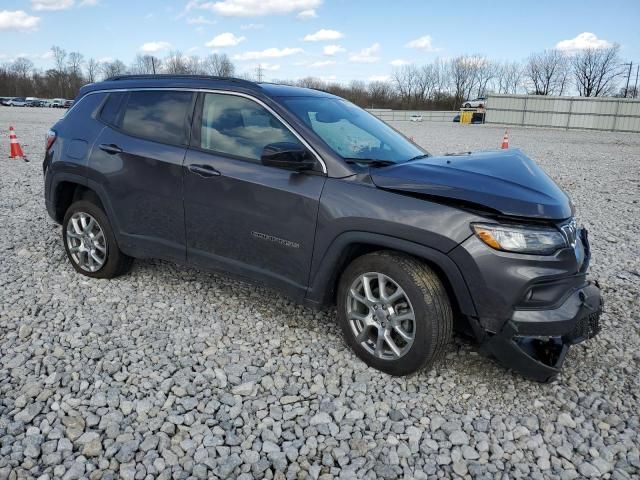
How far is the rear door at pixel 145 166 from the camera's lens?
3.97 m

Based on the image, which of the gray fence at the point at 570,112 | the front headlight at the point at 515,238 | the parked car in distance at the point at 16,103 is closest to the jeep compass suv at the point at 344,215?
the front headlight at the point at 515,238

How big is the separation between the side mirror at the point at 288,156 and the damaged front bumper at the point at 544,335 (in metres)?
1.57

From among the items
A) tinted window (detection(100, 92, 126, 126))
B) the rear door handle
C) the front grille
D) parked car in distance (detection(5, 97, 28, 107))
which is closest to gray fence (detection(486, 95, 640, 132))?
the front grille

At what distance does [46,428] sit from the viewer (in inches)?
107

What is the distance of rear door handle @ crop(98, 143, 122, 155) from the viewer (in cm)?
426

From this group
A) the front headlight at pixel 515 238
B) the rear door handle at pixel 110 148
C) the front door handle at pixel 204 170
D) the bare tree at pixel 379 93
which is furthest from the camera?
the bare tree at pixel 379 93

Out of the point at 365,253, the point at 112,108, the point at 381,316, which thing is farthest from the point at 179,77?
the point at 381,316

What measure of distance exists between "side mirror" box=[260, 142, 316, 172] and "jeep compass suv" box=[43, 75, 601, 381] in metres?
0.01

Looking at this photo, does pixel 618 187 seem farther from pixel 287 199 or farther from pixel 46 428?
pixel 46 428

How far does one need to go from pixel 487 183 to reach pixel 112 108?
329 centimetres

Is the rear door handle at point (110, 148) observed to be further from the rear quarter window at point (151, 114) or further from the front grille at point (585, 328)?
the front grille at point (585, 328)

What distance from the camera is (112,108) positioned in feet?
14.6

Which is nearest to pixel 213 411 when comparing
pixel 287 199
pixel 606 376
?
pixel 287 199

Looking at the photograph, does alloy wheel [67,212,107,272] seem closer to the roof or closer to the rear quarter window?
the rear quarter window
